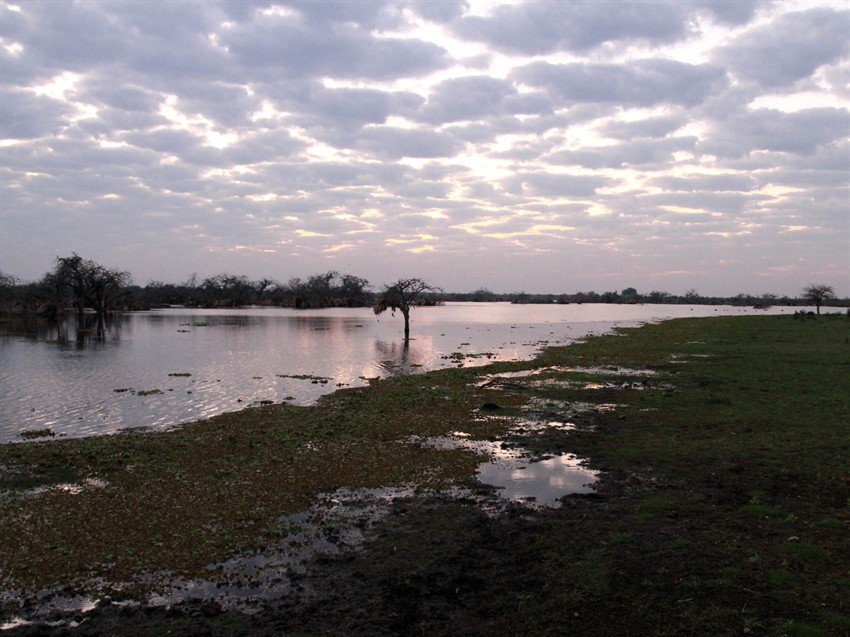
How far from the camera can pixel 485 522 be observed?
1040cm

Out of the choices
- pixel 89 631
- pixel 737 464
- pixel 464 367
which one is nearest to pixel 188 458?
pixel 89 631

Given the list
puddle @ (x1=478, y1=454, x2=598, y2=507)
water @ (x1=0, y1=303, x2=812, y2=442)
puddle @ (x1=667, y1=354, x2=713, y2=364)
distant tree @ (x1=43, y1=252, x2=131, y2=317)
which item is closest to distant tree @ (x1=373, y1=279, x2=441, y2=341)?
water @ (x1=0, y1=303, x2=812, y2=442)

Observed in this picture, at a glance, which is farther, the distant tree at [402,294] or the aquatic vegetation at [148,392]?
the distant tree at [402,294]

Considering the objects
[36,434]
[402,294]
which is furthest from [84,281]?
[36,434]

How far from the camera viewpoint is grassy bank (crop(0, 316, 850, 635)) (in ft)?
23.8

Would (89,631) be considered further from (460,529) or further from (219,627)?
(460,529)

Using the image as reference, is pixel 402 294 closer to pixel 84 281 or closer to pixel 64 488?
pixel 64 488

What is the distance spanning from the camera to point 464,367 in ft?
116

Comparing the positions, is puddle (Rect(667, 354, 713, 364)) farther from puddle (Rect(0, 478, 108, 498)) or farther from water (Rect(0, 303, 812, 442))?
puddle (Rect(0, 478, 108, 498))

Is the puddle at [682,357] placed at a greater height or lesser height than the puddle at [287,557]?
greater

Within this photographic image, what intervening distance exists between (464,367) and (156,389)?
1760cm

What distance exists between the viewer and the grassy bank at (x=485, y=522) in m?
7.25

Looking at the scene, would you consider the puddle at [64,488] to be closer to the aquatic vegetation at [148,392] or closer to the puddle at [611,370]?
the aquatic vegetation at [148,392]

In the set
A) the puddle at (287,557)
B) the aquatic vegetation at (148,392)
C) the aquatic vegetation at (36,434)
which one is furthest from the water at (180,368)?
the puddle at (287,557)
